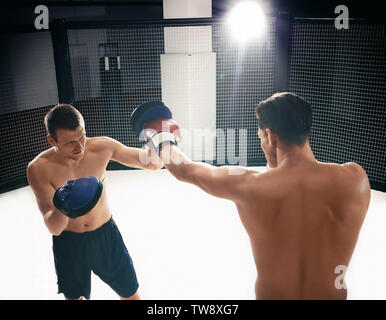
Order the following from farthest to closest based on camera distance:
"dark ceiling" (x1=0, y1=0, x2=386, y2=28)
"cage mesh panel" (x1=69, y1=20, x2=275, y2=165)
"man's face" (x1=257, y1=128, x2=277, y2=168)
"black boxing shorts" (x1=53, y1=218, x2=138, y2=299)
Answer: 1. "dark ceiling" (x1=0, y1=0, x2=386, y2=28)
2. "cage mesh panel" (x1=69, y1=20, x2=275, y2=165)
3. "black boxing shorts" (x1=53, y1=218, x2=138, y2=299)
4. "man's face" (x1=257, y1=128, x2=277, y2=168)

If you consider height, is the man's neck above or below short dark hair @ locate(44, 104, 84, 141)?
below

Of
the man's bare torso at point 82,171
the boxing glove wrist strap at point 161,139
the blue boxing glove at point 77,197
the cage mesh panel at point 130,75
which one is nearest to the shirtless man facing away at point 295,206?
the boxing glove wrist strap at point 161,139

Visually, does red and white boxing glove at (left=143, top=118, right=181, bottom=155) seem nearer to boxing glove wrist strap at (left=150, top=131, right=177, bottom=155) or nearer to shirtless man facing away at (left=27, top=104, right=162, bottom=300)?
boxing glove wrist strap at (left=150, top=131, right=177, bottom=155)

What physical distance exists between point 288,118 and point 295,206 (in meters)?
0.30

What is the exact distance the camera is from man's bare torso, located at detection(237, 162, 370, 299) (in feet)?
4.31

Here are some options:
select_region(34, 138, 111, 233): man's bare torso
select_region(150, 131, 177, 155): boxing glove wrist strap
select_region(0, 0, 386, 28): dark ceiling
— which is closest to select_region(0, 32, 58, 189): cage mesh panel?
select_region(0, 0, 386, 28): dark ceiling

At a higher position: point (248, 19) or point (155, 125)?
point (248, 19)

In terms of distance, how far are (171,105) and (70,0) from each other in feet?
13.0

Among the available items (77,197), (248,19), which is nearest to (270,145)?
(77,197)

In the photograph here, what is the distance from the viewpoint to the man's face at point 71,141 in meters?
1.90

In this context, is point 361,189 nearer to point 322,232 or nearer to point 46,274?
point 322,232

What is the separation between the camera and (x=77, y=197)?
1.71 meters

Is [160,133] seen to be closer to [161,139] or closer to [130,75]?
[161,139]
